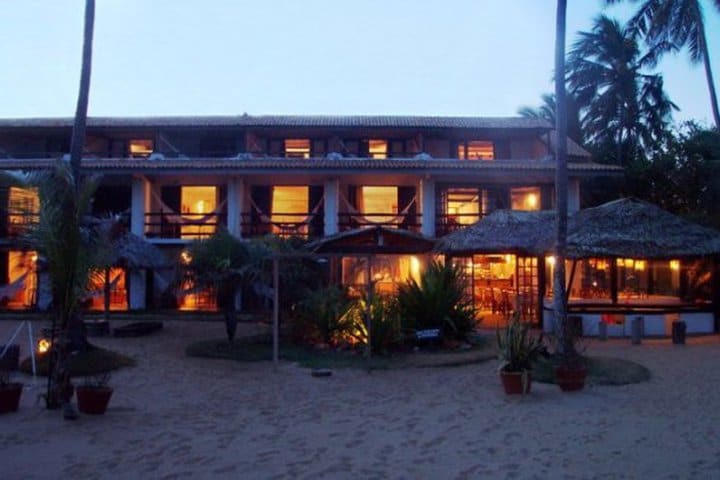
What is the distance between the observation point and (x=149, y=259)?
18.1 m

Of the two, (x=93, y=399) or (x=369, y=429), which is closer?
(x=369, y=429)

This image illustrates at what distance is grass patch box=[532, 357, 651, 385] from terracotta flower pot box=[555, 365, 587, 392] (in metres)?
0.64

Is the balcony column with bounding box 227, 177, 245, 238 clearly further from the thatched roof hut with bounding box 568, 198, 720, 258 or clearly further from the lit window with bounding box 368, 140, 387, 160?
the thatched roof hut with bounding box 568, 198, 720, 258

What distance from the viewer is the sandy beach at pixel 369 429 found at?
638 cm

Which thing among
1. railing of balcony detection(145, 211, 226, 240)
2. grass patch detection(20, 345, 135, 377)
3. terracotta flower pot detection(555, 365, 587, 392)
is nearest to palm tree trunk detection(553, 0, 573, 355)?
terracotta flower pot detection(555, 365, 587, 392)

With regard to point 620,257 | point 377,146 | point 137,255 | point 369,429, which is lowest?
point 369,429

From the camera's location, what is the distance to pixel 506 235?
59.2ft

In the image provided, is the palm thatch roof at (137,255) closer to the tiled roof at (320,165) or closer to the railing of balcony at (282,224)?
the tiled roof at (320,165)

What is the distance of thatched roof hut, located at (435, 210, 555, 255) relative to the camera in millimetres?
17344

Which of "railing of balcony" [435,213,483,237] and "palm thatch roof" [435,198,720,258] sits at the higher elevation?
"railing of balcony" [435,213,483,237]

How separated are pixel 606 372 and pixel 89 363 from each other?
9485 mm

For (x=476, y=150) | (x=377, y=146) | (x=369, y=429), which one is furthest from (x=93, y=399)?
(x=476, y=150)

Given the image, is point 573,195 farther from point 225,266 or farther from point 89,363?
point 89,363

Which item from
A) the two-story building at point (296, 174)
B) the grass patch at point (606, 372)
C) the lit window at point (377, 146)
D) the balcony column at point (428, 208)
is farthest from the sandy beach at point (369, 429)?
the lit window at point (377, 146)
